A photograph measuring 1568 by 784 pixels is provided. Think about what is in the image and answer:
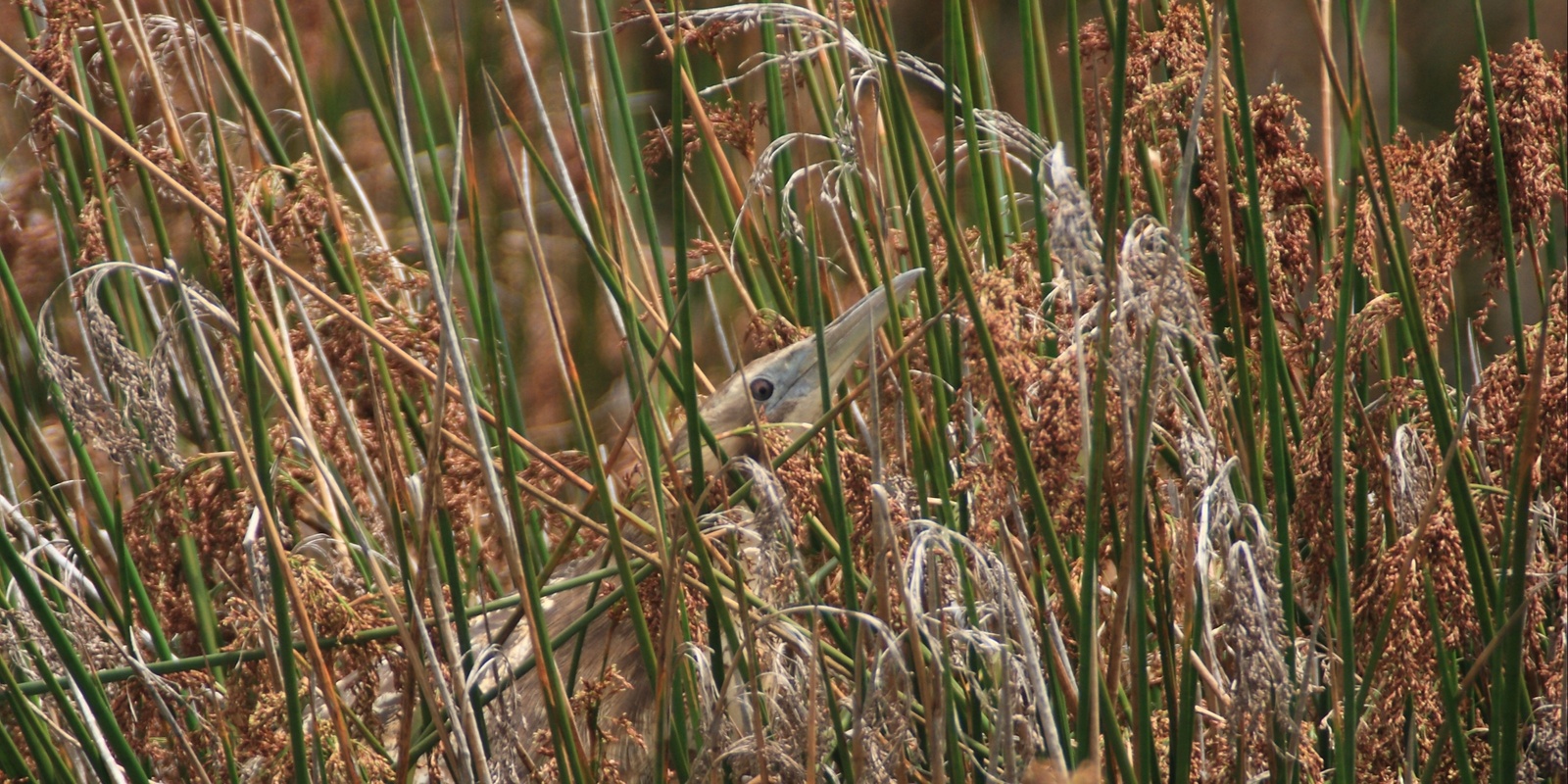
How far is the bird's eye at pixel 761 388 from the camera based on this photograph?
1.63m

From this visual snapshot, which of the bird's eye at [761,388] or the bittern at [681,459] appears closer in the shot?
the bittern at [681,459]

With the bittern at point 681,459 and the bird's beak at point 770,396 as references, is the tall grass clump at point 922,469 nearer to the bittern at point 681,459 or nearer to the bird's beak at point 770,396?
the bittern at point 681,459

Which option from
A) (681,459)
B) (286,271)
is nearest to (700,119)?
(286,271)

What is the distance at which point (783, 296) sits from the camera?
1.43 m

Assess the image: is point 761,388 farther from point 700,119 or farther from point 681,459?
point 700,119

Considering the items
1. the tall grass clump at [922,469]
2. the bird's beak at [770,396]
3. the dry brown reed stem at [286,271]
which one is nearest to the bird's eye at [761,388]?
the bird's beak at [770,396]

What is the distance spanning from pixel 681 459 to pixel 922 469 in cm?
50

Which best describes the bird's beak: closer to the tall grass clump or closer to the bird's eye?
the bird's eye

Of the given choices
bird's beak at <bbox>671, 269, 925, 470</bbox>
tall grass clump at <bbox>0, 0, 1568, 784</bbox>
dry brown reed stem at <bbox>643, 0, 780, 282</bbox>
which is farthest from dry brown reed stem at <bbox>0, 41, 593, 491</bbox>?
Result: bird's beak at <bbox>671, 269, 925, 470</bbox>

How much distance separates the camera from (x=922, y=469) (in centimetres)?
109

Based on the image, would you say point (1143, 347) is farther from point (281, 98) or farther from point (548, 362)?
point (281, 98)

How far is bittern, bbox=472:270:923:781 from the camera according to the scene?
4.73 feet

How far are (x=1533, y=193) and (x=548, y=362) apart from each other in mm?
2665

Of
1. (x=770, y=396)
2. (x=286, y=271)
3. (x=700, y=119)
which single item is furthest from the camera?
(x=770, y=396)
